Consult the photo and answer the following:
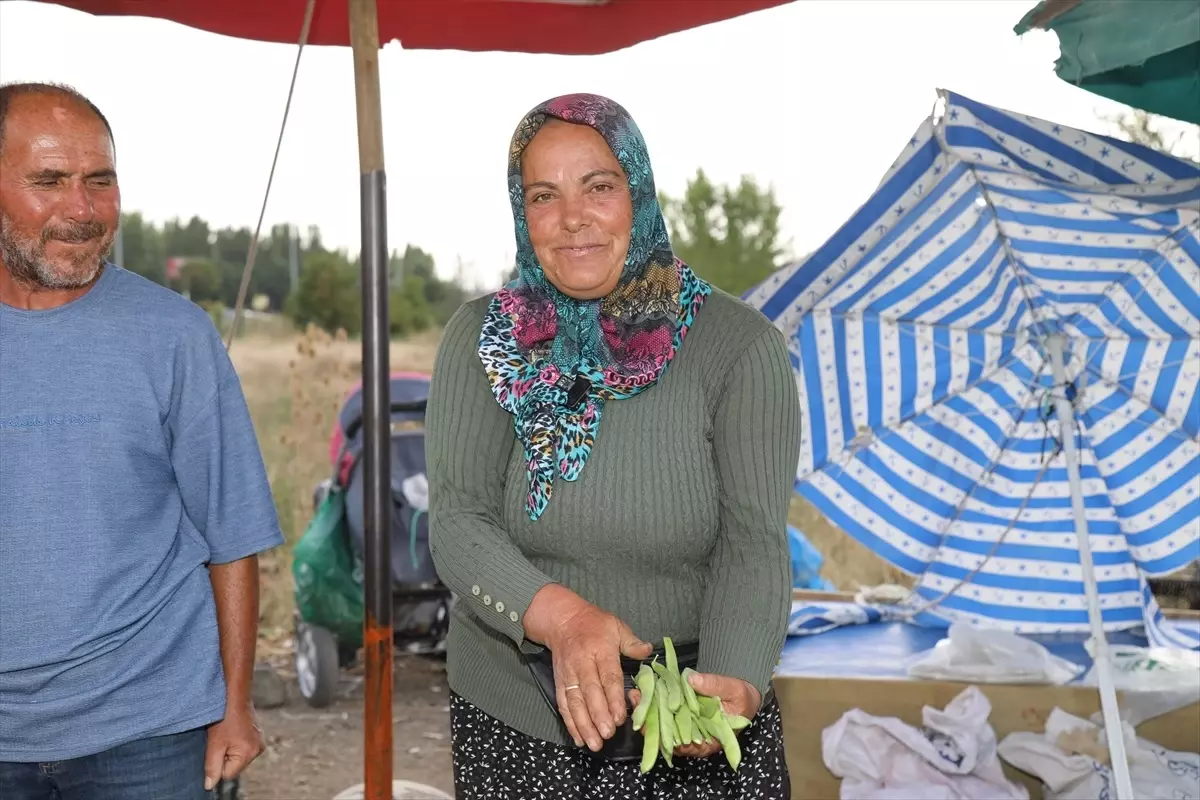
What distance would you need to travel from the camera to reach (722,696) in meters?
1.68

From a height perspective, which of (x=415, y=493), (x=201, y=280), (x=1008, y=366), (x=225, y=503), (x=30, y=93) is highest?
(x=30, y=93)

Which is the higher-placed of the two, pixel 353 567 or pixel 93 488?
pixel 93 488

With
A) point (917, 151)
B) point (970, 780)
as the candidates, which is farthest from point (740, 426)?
point (970, 780)

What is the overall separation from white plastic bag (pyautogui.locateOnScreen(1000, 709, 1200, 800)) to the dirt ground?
2.33 m

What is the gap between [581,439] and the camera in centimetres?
186

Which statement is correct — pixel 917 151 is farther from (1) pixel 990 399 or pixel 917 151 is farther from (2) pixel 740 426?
(2) pixel 740 426

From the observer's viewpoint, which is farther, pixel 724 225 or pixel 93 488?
pixel 724 225

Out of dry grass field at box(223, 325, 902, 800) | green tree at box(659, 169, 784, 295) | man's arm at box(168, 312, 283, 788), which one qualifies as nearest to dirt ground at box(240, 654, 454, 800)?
dry grass field at box(223, 325, 902, 800)

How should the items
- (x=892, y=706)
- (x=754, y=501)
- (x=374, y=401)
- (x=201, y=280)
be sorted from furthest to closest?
(x=201, y=280)
(x=892, y=706)
(x=374, y=401)
(x=754, y=501)

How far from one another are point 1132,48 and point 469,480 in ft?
5.42

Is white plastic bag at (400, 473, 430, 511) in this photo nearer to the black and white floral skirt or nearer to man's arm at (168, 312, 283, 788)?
man's arm at (168, 312, 283, 788)

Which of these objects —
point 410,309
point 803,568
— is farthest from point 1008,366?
point 410,309

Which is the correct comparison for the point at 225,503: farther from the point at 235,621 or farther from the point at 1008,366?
the point at 1008,366

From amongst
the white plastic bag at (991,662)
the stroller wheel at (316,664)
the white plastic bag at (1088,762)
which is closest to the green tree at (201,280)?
the stroller wheel at (316,664)
